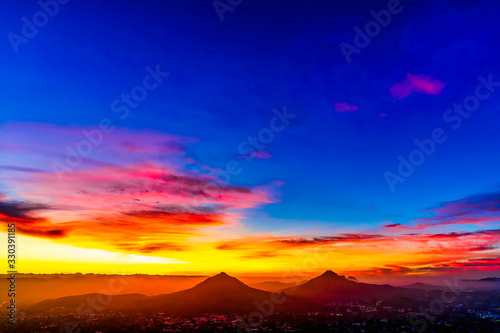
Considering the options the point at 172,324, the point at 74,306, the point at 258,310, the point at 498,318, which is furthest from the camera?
the point at 74,306

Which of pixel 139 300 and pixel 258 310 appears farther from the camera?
pixel 139 300

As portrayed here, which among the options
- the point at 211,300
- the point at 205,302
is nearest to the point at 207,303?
the point at 205,302

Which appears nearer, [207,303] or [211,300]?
[207,303]

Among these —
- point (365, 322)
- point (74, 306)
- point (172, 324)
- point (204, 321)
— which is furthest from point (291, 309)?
point (74, 306)

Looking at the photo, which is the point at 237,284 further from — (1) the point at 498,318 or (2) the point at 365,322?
(1) the point at 498,318

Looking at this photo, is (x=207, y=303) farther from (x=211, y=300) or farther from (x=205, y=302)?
(x=211, y=300)

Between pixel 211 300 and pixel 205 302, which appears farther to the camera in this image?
pixel 211 300

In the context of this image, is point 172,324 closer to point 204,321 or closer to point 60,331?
point 204,321

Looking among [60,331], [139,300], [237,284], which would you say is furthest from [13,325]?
[237,284]

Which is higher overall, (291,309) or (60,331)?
(60,331)

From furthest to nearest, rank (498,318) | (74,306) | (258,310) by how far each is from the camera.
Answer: (74,306) < (258,310) < (498,318)
